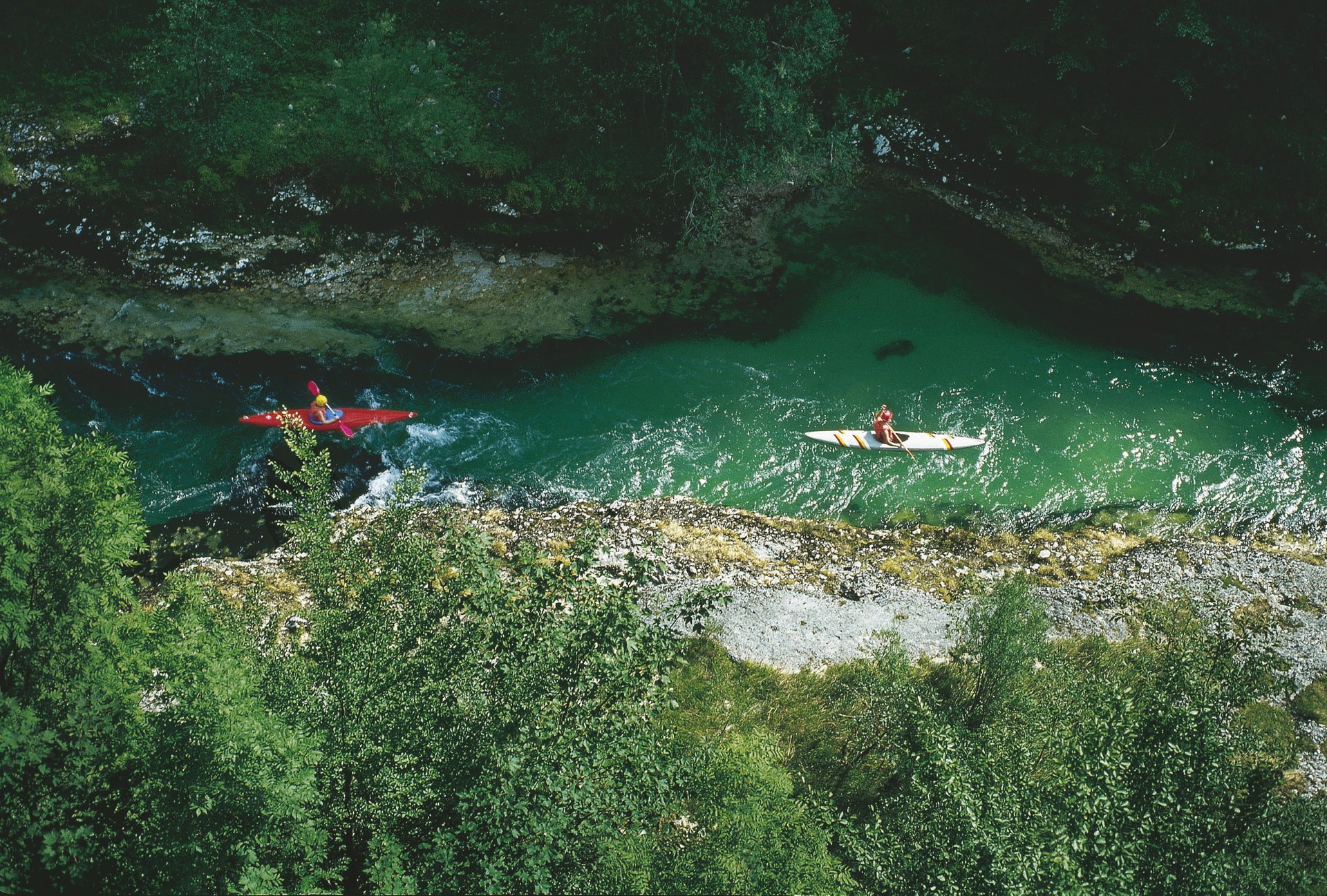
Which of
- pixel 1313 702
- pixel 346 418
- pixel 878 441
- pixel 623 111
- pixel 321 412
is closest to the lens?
pixel 1313 702

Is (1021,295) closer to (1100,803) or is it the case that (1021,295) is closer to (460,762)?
(1100,803)

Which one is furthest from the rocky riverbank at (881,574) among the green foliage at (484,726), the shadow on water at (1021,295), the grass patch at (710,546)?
the green foliage at (484,726)

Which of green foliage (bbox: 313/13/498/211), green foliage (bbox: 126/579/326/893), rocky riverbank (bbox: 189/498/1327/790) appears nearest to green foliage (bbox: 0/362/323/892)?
green foliage (bbox: 126/579/326/893)

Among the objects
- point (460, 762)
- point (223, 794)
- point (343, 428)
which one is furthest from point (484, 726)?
point (343, 428)

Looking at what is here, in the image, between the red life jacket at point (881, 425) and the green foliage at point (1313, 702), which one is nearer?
the green foliage at point (1313, 702)

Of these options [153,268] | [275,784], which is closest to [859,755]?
[275,784]

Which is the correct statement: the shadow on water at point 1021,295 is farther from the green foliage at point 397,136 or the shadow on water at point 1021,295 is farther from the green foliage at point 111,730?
the green foliage at point 111,730

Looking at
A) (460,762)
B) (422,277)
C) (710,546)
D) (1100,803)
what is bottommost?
(710,546)

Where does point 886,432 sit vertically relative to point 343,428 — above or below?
above

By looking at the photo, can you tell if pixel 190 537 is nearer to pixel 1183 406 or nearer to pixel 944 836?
pixel 944 836
